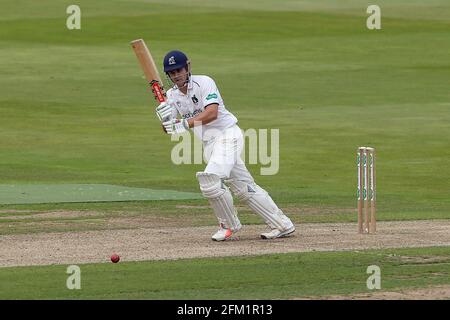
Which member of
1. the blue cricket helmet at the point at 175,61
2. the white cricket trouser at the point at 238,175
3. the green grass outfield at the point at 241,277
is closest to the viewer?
the green grass outfield at the point at 241,277

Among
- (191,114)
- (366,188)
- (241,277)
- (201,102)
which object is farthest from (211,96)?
(241,277)

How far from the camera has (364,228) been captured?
14.7 m

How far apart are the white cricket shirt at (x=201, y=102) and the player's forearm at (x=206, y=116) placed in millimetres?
82

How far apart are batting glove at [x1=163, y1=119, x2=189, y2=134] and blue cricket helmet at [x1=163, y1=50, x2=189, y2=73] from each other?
1.79 ft

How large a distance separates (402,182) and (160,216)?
574cm

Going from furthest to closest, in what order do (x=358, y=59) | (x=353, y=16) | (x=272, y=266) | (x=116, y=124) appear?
(x=353, y=16)
(x=358, y=59)
(x=116, y=124)
(x=272, y=266)

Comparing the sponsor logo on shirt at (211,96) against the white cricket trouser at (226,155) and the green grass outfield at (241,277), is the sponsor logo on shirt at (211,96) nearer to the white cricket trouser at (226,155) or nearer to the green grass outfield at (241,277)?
the white cricket trouser at (226,155)

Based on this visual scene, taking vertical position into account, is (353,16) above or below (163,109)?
above

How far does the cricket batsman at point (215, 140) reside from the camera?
1370cm

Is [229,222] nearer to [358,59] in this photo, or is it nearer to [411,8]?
[358,59]

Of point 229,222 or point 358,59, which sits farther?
point 358,59

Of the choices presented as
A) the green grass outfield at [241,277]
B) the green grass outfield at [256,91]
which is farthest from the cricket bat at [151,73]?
the green grass outfield at [256,91]
